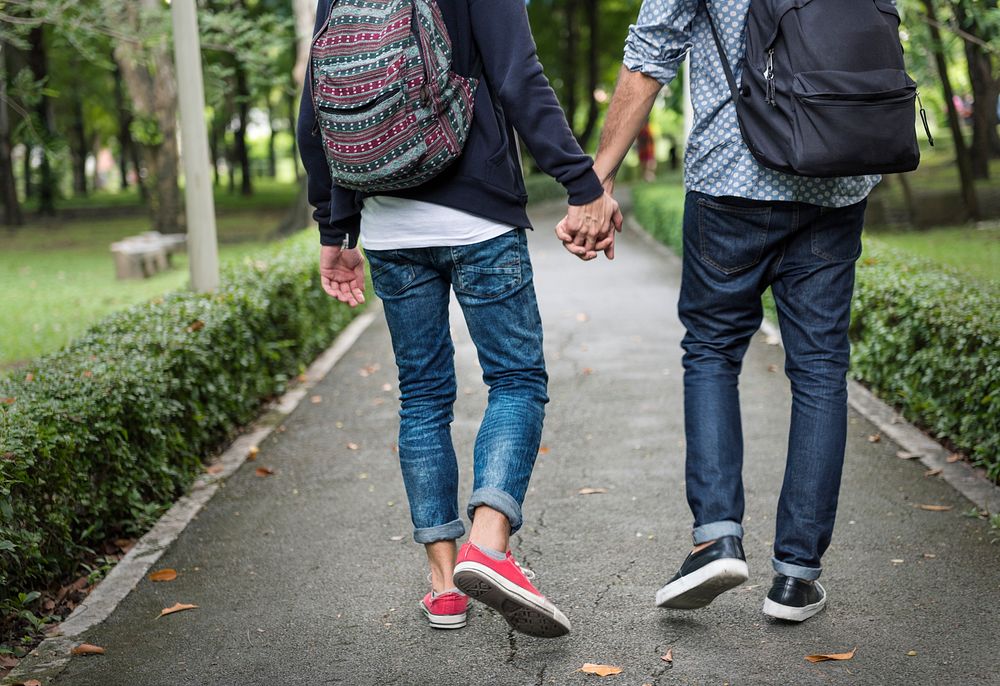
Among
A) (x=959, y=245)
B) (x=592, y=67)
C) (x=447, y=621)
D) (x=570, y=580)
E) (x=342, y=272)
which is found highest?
(x=342, y=272)

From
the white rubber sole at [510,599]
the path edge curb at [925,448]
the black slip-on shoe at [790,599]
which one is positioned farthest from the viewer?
the path edge curb at [925,448]

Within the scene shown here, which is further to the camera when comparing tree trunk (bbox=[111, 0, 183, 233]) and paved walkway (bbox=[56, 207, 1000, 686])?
tree trunk (bbox=[111, 0, 183, 233])

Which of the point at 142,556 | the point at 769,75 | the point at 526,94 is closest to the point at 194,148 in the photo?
the point at 142,556

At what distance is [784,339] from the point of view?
3.28 m

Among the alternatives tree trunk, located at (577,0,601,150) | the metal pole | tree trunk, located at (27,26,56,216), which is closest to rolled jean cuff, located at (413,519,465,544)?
the metal pole

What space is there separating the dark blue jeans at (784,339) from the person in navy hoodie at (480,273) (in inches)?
14.0

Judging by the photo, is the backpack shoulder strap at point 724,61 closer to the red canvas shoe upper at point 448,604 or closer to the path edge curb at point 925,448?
the red canvas shoe upper at point 448,604

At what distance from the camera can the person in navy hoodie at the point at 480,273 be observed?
2996 mm

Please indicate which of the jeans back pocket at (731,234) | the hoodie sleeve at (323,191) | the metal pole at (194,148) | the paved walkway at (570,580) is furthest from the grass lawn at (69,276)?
the jeans back pocket at (731,234)

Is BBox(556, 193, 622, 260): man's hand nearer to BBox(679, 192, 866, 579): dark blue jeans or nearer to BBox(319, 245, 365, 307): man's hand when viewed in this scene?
BBox(679, 192, 866, 579): dark blue jeans

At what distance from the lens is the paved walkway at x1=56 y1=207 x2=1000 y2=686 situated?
3195 millimetres

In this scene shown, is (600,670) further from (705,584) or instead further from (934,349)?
(934,349)

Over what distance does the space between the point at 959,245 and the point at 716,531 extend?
1199 centimetres

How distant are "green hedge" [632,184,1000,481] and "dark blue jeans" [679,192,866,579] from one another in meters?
1.73
